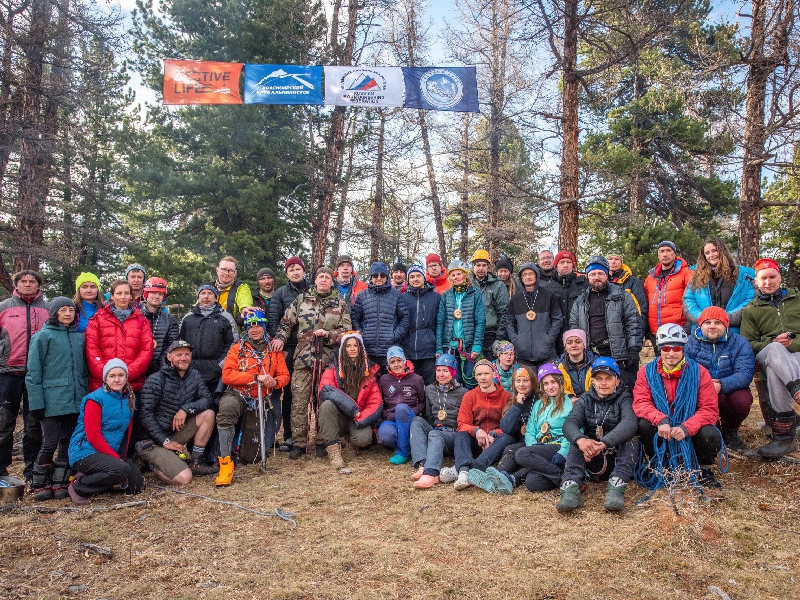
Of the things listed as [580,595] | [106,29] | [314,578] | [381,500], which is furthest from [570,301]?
[106,29]

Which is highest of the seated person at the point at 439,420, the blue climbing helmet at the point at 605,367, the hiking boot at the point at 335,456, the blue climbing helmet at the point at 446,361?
the blue climbing helmet at the point at 605,367

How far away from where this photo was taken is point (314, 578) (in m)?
3.34

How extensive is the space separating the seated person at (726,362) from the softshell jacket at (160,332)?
17.9 ft

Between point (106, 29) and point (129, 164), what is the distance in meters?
3.76

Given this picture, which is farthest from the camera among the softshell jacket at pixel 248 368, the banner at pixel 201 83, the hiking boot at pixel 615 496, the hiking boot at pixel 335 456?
the banner at pixel 201 83

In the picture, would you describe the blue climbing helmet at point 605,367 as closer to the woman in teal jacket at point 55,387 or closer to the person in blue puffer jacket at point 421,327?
the person in blue puffer jacket at point 421,327

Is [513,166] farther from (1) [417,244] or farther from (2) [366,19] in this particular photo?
(2) [366,19]

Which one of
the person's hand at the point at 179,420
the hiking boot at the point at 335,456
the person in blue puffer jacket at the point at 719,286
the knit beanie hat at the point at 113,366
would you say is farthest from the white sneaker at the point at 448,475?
the knit beanie hat at the point at 113,366

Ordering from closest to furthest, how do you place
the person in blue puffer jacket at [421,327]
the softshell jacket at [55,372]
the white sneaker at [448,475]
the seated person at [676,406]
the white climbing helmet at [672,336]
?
1. the seated person at [676,406]
2. the white climbing helmet at [672,336]
3. the softshell jacket at [55,372]
4. the white sneaker at [448,475]
5. the person in blue puffer jacket at [421,327]

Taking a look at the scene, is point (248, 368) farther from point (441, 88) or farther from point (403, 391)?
point (441, 88)

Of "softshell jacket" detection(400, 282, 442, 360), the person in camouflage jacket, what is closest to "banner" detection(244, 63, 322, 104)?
the person in camouflage jacket

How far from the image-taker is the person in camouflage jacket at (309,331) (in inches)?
253

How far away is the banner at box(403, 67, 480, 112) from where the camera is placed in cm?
1146

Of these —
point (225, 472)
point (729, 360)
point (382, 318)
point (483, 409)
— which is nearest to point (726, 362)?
point (729, 360)
